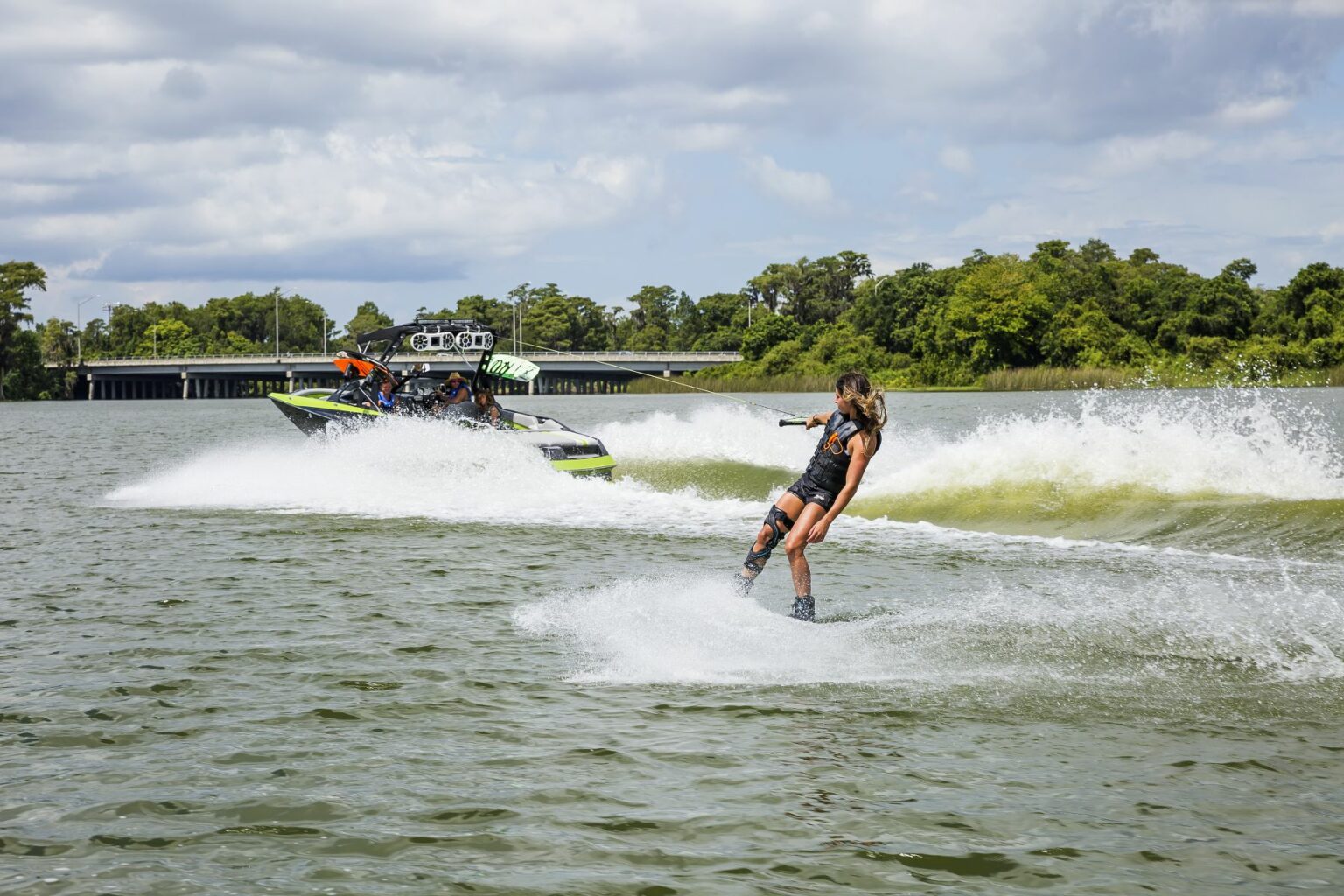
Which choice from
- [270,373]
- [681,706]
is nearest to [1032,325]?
[270,373]

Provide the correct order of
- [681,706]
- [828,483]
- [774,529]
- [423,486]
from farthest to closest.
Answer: [423,486] → [774,529] → [828,483] → [681,706]

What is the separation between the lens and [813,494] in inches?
402

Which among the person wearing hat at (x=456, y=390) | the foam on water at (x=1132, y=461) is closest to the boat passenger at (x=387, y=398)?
the person wearing hat at (x=456, y=390)

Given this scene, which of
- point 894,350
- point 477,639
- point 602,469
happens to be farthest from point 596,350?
point 477,639

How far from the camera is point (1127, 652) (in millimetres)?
9156

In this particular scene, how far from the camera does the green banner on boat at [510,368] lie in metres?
24.0

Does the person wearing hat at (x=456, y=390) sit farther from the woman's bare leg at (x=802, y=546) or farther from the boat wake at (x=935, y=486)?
the woman's bare leg at (x=802, y=546)

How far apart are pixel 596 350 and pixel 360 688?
607 feet

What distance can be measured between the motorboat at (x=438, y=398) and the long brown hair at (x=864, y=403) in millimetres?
12750

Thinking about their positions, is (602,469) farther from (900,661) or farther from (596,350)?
(596,350)

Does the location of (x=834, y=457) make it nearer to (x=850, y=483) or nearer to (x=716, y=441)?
(x=850, y=483)

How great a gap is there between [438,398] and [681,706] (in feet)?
53.5

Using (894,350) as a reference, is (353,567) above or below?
below

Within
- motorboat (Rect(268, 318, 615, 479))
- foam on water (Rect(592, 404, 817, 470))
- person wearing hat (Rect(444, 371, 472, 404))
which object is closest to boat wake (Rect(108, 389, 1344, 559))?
motorboat (Rect(268, 318, 615, 479))
